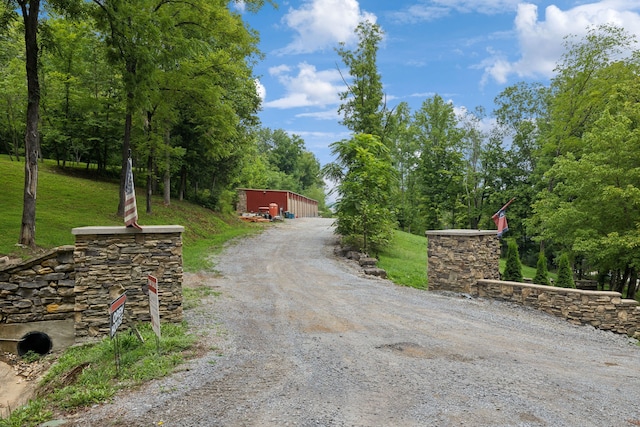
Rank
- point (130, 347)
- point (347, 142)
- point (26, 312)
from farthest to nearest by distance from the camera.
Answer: point (347, 142)
point (26, 312)
point (130, 347)

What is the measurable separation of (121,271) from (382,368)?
16.5 ft

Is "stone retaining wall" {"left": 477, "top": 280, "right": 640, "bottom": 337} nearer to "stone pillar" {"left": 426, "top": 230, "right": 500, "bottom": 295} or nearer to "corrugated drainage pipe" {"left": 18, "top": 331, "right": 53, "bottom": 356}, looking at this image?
"stone pillar" {"left": 426, "top": 230, "right": 500, "bottom": 295}

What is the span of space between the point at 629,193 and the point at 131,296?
663 inches

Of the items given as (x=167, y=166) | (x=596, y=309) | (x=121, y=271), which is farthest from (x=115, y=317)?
(x=167, y=166)

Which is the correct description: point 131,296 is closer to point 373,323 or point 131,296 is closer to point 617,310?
point 373,323

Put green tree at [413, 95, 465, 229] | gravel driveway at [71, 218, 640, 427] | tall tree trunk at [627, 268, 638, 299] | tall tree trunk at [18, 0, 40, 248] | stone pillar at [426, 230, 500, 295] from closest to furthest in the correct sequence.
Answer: gravel driveway at [71, 218, 640, 427] < tall tree trunk at [18, 0, 40, 248] < stone pillar at [426, 230, 500, 295] < tall tree trunk at [627, 268, 638, 299] < green tree at [413, 95, 465, 229]

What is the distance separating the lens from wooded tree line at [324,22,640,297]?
54.6ft

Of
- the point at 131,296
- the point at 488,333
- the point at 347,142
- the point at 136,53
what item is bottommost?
the point at 488,333

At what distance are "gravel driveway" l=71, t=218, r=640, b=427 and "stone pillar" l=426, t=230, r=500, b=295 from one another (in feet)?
4.10

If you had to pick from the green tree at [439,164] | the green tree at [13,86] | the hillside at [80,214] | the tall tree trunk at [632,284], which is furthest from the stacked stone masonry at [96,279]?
the green tree at [439,164]

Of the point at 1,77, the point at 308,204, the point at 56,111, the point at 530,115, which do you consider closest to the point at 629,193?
the point at 530,115

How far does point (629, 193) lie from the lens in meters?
14.9

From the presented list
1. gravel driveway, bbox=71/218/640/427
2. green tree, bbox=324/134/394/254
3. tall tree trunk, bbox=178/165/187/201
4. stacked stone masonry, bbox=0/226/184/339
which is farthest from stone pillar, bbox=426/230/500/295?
tall tree trunk, bbox=178/165/187/201

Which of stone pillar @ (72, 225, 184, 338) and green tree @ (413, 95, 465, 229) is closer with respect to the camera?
stone pillar @ (72, 225, 184, 338)
